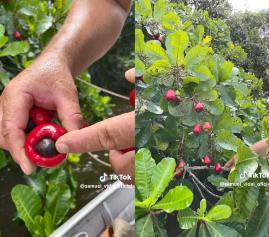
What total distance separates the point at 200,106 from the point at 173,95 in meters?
0.05

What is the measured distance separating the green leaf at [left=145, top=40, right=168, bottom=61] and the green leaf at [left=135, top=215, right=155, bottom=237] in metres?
0.29

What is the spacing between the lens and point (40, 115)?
1.09 m

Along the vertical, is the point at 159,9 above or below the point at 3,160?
above

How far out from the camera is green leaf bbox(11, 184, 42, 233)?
1.35 metres

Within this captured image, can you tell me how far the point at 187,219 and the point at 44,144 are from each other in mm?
347

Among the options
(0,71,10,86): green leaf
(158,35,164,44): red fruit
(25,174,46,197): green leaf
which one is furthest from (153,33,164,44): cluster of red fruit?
(25,174,46,197): green leaf

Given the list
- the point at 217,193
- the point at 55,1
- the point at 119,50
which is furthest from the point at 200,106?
the point at 55,1

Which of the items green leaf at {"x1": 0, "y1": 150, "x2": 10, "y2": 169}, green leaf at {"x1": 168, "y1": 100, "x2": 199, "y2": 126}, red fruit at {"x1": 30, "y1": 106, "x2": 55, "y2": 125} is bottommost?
green leaf at {"x1": 0, "y1": 150, "x2": 10, "y2": 169}

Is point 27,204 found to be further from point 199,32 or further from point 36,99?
point 199,32

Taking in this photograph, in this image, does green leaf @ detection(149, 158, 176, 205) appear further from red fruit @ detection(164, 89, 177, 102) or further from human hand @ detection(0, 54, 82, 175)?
human hand @ detection(0, 54, 82, 175)

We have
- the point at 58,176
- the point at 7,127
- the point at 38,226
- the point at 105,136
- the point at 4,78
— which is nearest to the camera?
the point at 105,136

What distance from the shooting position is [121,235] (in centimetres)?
118

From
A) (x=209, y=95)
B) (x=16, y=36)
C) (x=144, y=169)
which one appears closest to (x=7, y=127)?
(x=144, y=169)

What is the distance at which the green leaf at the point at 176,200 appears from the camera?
82 centimetres
